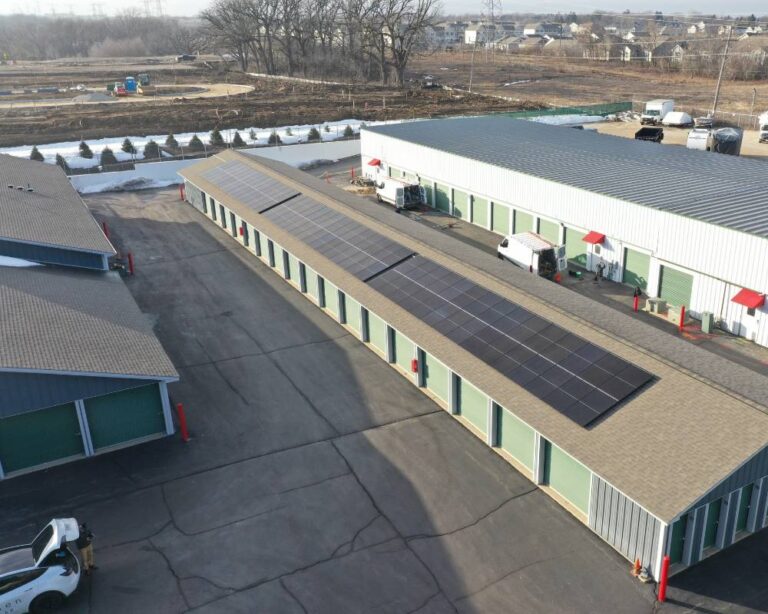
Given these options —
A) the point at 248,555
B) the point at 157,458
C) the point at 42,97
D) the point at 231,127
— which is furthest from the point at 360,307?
the point at 42,97

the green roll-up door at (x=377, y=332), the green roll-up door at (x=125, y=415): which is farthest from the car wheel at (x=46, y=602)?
the green roll-up door at (x=377, y=332)

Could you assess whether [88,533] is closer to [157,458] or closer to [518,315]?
[157,458]

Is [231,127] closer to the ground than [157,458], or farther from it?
farther from it

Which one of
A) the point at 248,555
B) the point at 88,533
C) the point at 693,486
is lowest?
the point at 248,555

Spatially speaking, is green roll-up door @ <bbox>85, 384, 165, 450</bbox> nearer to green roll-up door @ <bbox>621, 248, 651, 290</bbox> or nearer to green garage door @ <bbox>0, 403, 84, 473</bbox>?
green garage door @ <bbox>0, 403, 84, 473</bbox>

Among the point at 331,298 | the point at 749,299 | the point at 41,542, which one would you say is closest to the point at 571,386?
the point at 749,299

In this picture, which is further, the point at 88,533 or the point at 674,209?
the point at 674,209

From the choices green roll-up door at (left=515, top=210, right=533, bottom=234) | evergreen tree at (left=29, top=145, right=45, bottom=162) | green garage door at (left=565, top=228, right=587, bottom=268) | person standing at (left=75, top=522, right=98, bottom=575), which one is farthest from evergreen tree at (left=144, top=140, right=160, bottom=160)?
person standing at (left=75, top=522, right=98, bottom=575)
